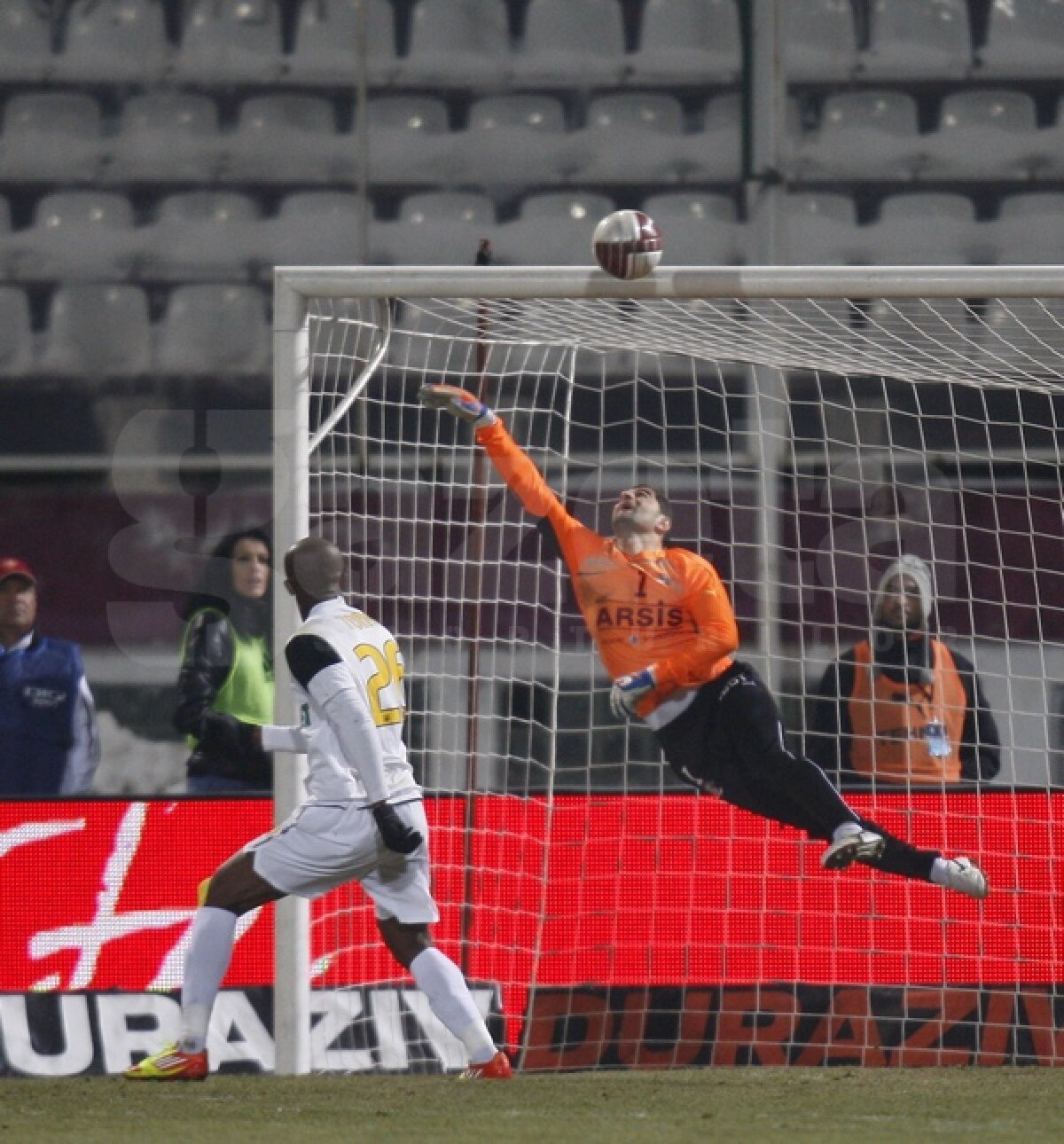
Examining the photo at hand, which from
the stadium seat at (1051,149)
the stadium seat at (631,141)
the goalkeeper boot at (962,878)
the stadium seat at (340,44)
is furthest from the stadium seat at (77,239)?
the goalkeeper boot at (962,878)

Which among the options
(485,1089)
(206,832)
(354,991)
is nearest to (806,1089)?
(485,1089)

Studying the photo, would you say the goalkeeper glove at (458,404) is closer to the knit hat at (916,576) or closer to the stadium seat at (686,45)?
the knit hat at (916,576)

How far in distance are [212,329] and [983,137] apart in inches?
159

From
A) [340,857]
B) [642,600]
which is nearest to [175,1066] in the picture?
[340,857]

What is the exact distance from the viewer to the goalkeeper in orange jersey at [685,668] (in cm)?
643

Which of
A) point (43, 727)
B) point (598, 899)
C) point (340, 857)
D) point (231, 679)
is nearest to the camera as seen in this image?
point (340, 857)

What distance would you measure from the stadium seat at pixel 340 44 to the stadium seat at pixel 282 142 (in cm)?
16

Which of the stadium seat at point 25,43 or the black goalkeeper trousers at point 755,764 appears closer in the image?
the black goalkeeper trousers at point 755,764

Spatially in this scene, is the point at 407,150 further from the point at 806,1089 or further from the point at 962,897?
the point at 806,1089

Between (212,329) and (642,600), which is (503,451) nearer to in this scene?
(642,600)

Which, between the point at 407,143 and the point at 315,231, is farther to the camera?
the point at 407,143

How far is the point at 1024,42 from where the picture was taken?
1062cm

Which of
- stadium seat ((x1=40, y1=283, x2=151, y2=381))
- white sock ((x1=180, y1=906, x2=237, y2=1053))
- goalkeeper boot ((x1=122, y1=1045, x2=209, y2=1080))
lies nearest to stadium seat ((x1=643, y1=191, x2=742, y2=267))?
stadium seat ((x1=40, y1=283, x2=151, y2=381))

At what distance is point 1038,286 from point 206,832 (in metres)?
3.21
